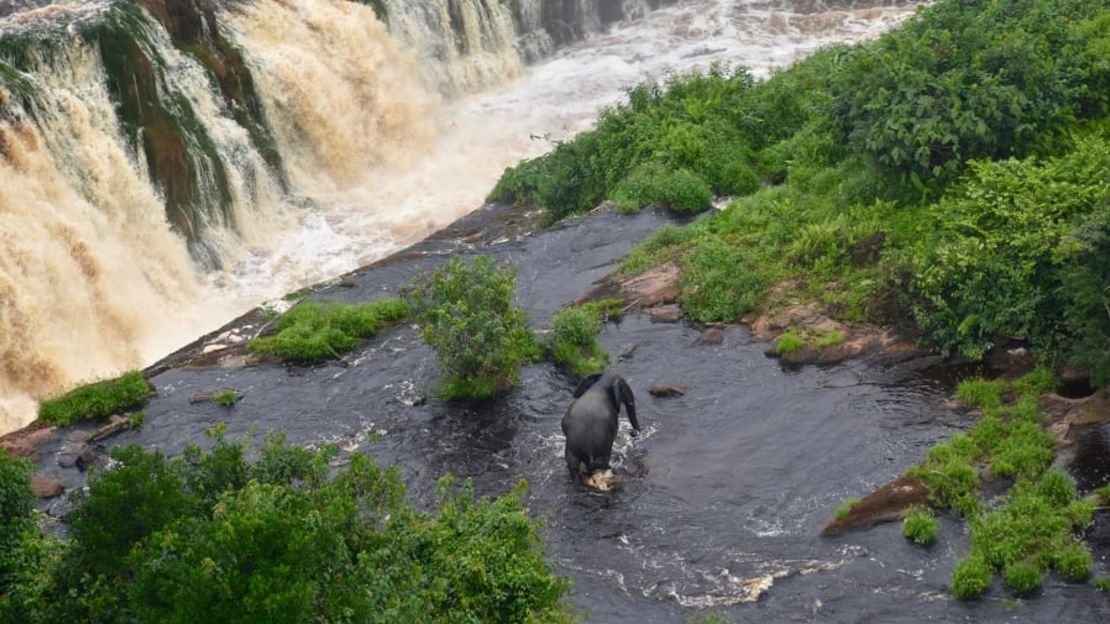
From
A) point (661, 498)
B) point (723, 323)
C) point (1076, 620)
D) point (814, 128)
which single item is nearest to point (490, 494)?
point (661, 498)

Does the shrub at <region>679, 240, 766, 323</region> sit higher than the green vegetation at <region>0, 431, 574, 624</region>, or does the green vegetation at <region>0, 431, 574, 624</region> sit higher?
the green vegetation at <region>0, 431, 574, 624</region>

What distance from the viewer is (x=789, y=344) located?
1638 cm

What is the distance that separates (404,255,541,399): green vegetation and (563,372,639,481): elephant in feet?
6.62

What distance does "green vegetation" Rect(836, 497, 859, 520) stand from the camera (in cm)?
1247

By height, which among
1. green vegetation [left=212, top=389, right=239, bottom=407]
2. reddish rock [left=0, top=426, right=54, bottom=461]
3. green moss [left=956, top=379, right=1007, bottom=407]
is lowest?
green moss [left=956, top=379, right=1007, bottom=407]

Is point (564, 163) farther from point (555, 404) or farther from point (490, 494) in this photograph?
point (490, 494)

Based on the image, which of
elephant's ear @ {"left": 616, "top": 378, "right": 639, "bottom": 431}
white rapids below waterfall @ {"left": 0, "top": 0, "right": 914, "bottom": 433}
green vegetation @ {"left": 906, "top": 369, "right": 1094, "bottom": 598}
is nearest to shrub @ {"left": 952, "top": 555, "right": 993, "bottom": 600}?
green vegetation @ {"left": 906, "top": 369, "right": 1094, "bottom": 598}

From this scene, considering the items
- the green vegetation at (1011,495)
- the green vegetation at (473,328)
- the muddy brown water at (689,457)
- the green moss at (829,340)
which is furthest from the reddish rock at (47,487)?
the green vegetation at (1011,495)

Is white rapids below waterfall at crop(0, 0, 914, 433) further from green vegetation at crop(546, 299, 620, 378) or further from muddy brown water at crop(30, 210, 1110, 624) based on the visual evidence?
green vegetation at crop(546, 299, 620, 378)

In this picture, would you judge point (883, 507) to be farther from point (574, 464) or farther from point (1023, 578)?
point (574, 464)

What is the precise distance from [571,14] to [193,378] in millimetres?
26942

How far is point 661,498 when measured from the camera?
13406 mm

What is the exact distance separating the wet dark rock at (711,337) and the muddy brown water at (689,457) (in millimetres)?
161

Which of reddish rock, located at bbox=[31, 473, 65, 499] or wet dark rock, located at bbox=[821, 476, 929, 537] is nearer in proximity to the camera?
wet dark rock, located at bbox=[821, 476, 929, 537]
